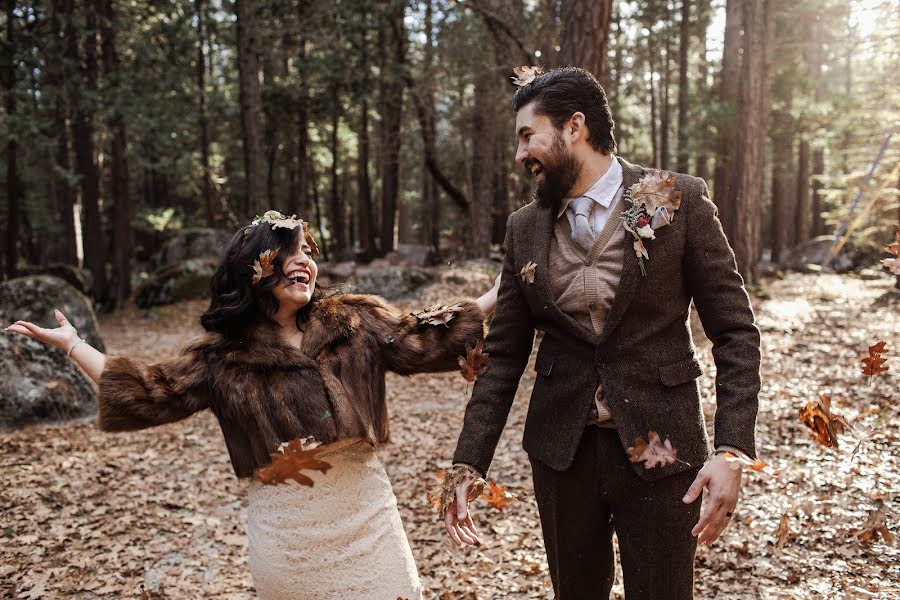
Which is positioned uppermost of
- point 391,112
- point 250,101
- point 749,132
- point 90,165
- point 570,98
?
point 391,112

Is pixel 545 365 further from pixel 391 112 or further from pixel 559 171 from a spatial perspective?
pixel 391 112

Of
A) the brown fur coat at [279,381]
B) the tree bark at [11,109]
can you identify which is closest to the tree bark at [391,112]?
the tree bark at [11,109]

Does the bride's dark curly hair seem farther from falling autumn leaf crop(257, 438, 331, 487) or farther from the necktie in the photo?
the necktie

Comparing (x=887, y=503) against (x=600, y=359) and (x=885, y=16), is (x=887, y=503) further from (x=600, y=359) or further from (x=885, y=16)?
(x=885, y=16)

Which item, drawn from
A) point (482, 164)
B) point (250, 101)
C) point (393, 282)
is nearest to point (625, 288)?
point (393, 282)

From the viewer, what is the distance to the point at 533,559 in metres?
4.90

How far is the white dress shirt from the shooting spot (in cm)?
250

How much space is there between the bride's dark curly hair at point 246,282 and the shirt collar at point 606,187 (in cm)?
121

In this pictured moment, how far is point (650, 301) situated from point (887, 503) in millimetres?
3798

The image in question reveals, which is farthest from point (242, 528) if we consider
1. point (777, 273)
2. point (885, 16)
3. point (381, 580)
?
point (777, 273)

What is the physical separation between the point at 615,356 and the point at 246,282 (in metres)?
1.56

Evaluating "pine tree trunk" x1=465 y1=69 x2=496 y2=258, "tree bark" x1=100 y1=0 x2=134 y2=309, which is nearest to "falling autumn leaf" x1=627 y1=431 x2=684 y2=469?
"pine tree trunk" x1=465 y1=69 x2=496 y2=258

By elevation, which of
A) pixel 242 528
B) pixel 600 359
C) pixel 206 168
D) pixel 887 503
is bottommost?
pixel 242 528

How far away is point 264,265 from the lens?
2828mm
